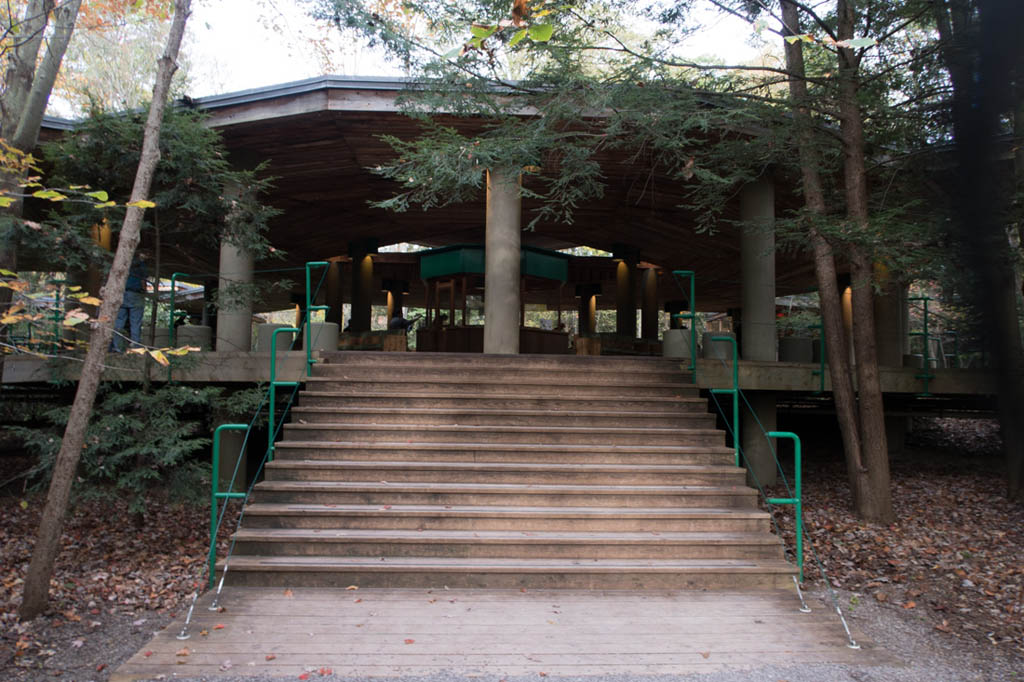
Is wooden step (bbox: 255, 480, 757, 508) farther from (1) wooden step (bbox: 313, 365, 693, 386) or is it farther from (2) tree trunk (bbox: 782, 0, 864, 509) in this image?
(2) tree trunk (bbox: 782, 0, 864, 509)

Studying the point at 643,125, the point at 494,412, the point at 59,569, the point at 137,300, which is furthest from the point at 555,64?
the point at 59,569

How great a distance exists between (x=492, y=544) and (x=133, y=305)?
541cm

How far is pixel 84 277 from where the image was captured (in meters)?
11.7

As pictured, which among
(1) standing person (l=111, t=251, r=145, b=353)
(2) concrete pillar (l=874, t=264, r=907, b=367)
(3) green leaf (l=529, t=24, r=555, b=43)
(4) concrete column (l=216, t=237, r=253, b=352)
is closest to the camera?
(3) green leaf (l=529, t=24, r=555, b=43)

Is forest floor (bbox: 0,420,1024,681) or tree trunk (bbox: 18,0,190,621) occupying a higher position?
tree trunk (bbox: 18,0,190,621)

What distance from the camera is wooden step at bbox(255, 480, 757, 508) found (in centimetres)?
556

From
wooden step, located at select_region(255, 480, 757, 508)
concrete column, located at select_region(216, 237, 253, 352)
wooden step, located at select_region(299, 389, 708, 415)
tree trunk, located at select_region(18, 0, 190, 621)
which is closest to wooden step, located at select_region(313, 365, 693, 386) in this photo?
wooden step, located at select_region(299, 389, 708, 415)

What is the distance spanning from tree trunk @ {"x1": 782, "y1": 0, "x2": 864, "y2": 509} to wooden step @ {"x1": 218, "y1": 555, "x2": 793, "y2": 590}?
2.70m

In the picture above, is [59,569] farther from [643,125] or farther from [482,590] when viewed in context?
[643,125]

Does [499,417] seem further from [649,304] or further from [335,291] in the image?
[649,304]

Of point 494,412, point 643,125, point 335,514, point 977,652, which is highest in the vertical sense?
point 643,125

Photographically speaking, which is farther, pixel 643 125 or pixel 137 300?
pixel 137 300

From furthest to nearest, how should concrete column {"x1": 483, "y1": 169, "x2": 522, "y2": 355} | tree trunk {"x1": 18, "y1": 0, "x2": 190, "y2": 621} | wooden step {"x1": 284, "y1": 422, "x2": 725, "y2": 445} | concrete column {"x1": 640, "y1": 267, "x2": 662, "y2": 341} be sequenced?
concrete column {"x1": 640, "y1": 267, "x2": 662, "y2": 341} < concrete column {"x1": 483, "y1": 169, "x2": 522, "y2": 355} < wooden step {"x1": 284, "y1": 422, "x2": 725, "y2": 445} < tree trunk {"x1": 18, "y1": 0, "x2": 190, "y2": 621}

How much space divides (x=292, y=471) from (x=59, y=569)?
1.95 meters
